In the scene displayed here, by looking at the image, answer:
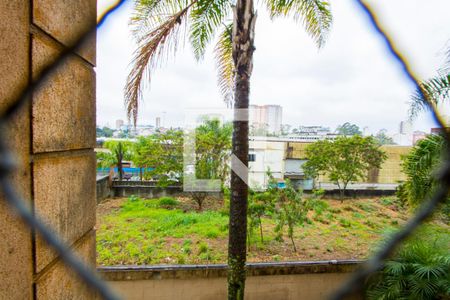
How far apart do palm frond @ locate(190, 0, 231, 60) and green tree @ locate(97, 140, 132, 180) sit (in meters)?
7.93

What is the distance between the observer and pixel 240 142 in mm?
3592

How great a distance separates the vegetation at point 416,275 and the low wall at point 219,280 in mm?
500

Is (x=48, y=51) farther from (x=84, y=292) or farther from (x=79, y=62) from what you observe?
(x=84, y=292)

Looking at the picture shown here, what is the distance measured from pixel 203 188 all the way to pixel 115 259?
171 inches

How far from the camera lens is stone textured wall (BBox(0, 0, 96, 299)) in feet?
2.12

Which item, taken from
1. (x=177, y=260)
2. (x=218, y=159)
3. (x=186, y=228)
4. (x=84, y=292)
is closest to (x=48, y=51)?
(x=84, y=292)

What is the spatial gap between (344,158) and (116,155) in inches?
390

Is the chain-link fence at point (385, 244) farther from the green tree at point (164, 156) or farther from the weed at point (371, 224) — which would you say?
the green tree at point (164, 156)

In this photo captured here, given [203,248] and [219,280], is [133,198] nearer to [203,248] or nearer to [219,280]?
[203,248]

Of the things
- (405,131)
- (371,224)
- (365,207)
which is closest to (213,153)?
(371,224)

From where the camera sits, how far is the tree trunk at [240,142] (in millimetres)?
3490

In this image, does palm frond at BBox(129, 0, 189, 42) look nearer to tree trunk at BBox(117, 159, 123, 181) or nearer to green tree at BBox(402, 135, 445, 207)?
green tree at BBox(402, 135, 445, 207)

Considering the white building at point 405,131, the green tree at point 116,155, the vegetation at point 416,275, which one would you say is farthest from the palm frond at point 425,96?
the green tree at point 116,155

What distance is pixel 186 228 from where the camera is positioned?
6855 millimetres
